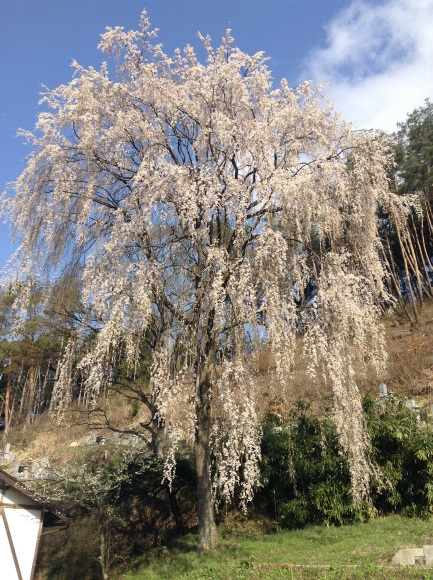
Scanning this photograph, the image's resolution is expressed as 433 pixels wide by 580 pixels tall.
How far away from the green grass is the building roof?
6.54 ft

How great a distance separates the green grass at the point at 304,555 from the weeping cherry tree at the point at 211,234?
74 centimetres

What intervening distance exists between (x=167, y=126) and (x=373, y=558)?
26.7 feet

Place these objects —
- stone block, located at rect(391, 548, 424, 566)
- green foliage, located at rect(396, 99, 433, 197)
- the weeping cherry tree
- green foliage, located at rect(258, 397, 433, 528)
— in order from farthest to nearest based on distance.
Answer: green foliage, located at rect(396, 99, 433, 197)
green foliage, located at rect(258, 397, 433, 528)
the weeping cherry tree
stone block, located at rect(391, 548, 424, 566)

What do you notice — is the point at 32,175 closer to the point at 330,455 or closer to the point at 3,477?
the point at 3,477

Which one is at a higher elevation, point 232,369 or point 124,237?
point 124,237

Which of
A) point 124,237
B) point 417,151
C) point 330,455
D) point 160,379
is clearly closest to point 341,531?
point 330,455

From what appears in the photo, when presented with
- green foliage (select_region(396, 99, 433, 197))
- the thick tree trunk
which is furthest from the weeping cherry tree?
green foliage (select_region(396, 99, 433, 197))

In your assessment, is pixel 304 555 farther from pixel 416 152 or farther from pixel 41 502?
pixel 416 152

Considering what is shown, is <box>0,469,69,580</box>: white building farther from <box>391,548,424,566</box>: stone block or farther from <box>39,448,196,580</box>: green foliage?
<box>391,548,424,566</box>: stone block

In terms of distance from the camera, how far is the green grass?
255 inches

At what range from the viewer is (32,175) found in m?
8.71

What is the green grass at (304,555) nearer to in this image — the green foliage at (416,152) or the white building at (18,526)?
the white building at (18,526)

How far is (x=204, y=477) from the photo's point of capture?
8578 millimetres

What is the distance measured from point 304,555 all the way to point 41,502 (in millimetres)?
4538
